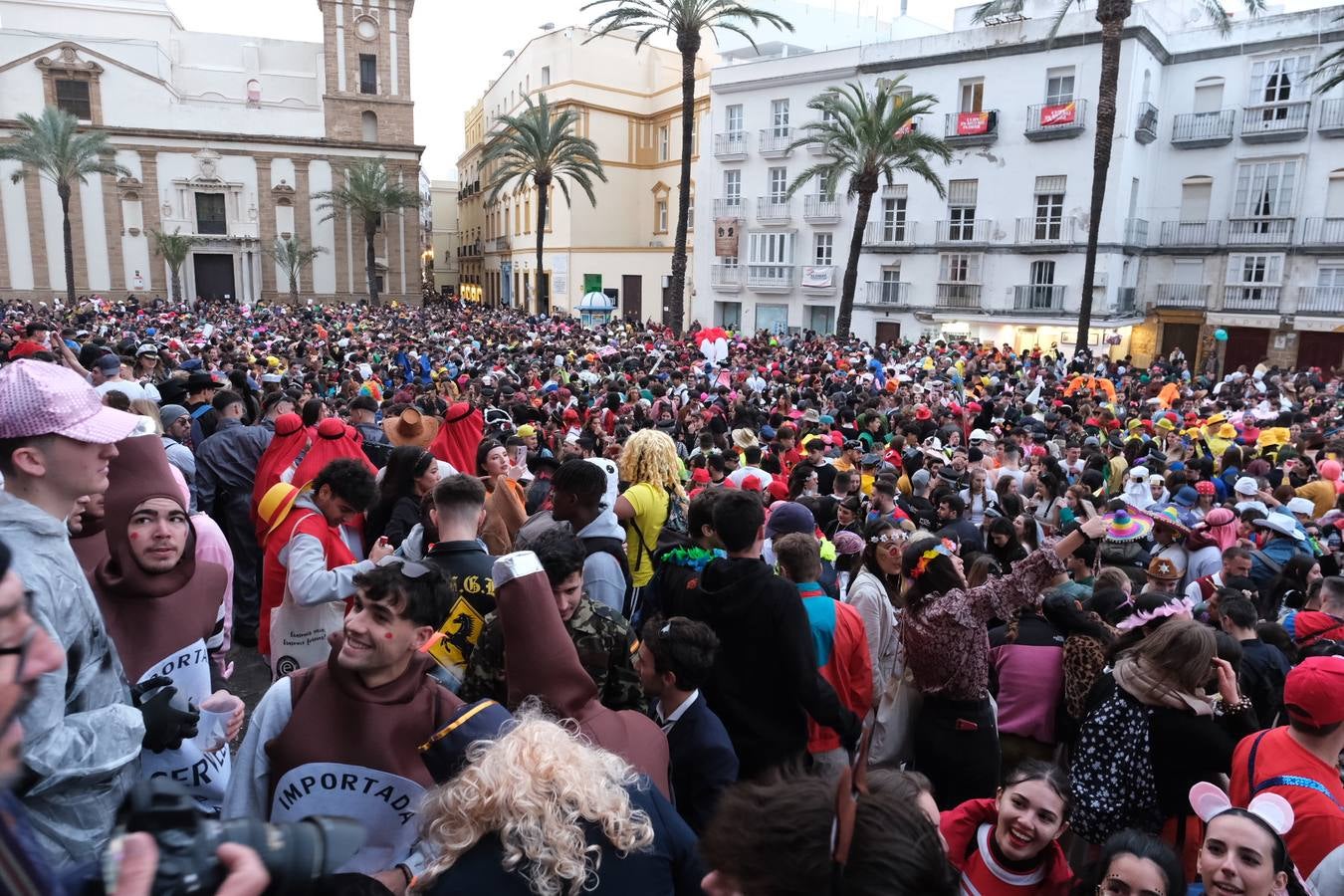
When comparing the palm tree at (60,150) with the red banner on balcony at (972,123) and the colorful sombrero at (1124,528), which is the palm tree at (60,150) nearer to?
the red banner on balcony at (972,123)

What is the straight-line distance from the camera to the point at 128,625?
2.69 m

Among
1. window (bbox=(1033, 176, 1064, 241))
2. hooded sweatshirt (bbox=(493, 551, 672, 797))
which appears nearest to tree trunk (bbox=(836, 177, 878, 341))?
window (bbox=(1033, 176, 1064, 241))

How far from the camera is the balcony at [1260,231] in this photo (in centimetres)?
2742

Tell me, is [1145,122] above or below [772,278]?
above

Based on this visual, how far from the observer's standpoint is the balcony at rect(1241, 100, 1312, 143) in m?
27.0

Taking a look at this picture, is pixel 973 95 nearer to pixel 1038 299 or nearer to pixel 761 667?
pixel 1038 299

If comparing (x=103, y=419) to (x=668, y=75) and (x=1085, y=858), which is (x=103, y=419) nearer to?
(x=1085, y=858)

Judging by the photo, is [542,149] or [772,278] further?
[542,149]

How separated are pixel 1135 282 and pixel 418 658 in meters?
34.0

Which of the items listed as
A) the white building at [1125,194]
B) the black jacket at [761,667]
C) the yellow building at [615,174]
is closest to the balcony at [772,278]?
the white building at [1125,194]

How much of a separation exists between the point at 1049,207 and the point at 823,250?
8940 mm

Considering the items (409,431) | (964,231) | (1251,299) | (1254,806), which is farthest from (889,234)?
(1254,806)

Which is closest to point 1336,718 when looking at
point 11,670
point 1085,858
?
point 1085,858

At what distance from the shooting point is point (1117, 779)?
296 centimetres
